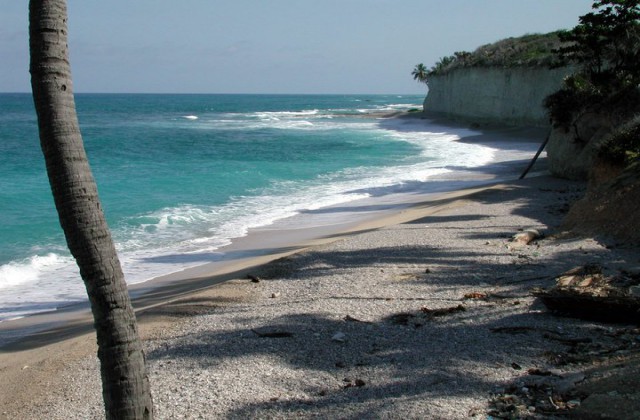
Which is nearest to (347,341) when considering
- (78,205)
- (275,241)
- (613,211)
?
(78,205)

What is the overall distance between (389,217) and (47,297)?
336 inches

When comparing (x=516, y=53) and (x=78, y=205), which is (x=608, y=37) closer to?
(x=78, y=205)

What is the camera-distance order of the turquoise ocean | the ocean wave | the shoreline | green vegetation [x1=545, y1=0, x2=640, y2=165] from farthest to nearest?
green vegetation [x1=545, y1=0, x2=640, y2=165] < the turquoise ocean < the ocean wave < the shoreline

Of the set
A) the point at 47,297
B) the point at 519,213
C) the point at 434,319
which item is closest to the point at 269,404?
the point at 434,319

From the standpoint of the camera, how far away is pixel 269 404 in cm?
546

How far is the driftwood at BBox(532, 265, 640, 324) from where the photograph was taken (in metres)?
6.88

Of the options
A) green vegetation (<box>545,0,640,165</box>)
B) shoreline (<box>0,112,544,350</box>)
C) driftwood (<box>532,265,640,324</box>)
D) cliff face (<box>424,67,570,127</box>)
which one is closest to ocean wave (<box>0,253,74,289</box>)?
shoreline (<box>0,112,544,350</box>)

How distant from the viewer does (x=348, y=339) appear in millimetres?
6926

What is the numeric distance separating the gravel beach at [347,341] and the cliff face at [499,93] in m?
31.2

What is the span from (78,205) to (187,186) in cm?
2228

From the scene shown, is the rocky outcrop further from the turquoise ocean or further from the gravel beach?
the turquoise ocean

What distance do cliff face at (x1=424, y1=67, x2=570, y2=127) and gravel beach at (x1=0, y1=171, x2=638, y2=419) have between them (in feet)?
102

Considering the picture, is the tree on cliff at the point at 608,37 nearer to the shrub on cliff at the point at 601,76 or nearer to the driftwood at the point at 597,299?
the shrub on cliff at the point at 601,76

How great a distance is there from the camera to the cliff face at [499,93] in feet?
136
